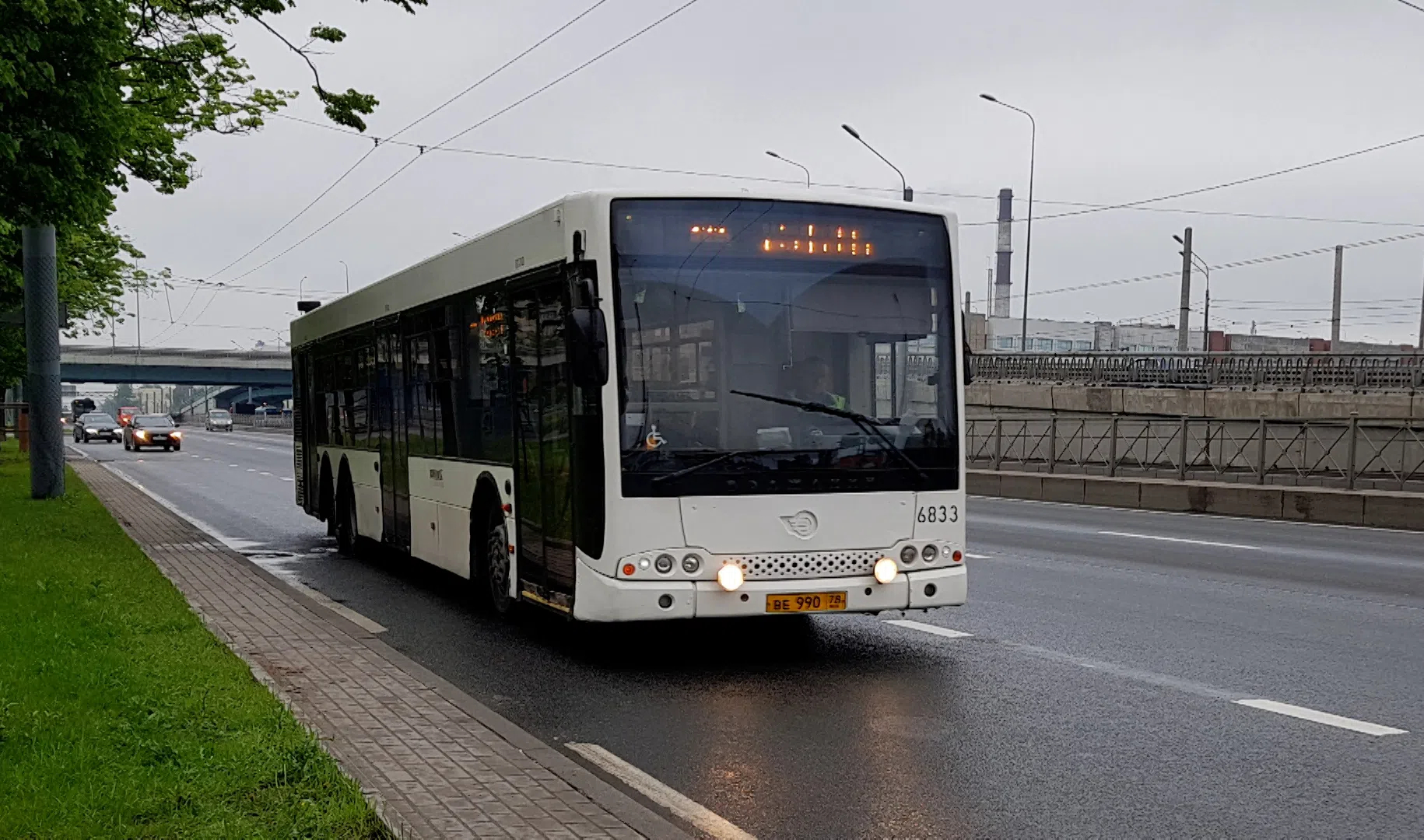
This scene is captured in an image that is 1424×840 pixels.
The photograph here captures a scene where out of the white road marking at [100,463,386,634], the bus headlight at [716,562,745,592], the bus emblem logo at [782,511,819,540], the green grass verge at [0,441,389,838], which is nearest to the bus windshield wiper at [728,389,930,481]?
the bus emblem logo at [782,511,819,540]

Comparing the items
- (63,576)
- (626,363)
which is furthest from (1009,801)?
(63,576)

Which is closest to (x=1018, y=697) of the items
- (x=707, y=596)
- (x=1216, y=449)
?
(x=707, y=596)

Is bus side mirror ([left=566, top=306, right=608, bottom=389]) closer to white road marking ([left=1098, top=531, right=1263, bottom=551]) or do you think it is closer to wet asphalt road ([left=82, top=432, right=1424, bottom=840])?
wet asphalt road ([left=82, top=432, right=1424, bottom=840])

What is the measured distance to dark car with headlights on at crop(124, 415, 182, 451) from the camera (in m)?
58.7

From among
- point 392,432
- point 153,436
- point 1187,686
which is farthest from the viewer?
point 153,436

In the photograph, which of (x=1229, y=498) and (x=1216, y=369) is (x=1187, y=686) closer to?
(x=1229, y=498)

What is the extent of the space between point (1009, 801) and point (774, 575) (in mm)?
3212

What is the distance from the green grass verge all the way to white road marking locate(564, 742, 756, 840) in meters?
1.20

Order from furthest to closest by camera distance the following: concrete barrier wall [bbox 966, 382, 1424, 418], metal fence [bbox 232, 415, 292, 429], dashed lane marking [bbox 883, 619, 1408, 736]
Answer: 1. metal fence [bbox 232, 415, 292, 429]
2. concrete barrier wall [bbox 966, 382, 1424, 418]
3. dashed lane marking [bbox 883, 619, 1408, 736]

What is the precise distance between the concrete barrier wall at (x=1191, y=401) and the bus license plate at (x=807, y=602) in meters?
22.9

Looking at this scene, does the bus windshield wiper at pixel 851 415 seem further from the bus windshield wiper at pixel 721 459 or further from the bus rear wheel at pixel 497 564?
the bus rear wheel at pixel 497 564

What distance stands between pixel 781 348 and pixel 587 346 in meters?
1.23

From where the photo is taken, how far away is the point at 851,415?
9336 millimetres

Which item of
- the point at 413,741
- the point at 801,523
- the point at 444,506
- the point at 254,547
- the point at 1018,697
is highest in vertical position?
the point at 801,523
